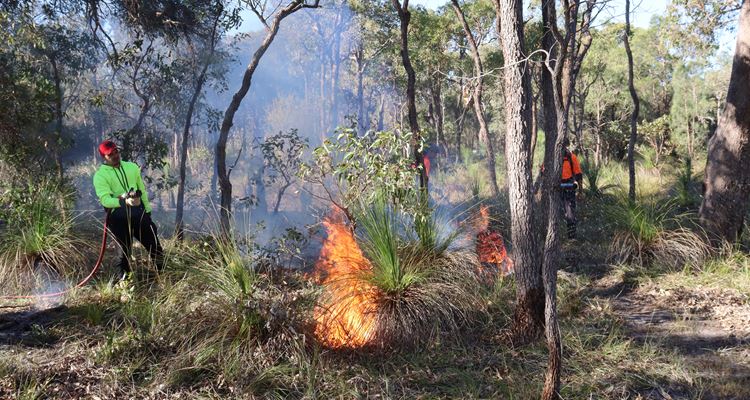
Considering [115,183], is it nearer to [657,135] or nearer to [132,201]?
[132,201]

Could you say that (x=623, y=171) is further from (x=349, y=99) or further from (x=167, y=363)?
(x=349, y=99)

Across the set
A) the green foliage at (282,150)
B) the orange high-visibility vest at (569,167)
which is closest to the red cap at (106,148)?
the green foliage at (282,150)

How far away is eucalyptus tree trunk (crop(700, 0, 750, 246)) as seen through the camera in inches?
262

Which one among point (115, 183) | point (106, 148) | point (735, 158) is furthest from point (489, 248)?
point (106, 148)

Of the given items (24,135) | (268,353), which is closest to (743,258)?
(268,353)

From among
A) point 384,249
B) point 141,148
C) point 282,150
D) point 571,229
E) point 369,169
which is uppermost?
point 141,148

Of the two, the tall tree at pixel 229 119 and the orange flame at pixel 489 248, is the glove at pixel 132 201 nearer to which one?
the tall tree at pixel 229 119

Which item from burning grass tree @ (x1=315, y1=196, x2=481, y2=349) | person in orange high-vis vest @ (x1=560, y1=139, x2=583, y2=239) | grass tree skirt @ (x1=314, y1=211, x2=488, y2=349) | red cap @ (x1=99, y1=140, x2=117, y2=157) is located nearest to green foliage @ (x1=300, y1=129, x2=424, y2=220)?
burning grass tree @ (x1=315, y1=196, x2=481, y2=349)

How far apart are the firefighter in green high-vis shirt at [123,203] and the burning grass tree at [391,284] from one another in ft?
6.18

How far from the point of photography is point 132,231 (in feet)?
18.2

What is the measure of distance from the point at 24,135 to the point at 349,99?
33117 millimetres

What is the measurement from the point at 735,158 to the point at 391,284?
488 centimetres

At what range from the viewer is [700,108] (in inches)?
740

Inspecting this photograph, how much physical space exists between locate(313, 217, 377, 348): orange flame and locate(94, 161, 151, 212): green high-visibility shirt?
2153 millimetres
